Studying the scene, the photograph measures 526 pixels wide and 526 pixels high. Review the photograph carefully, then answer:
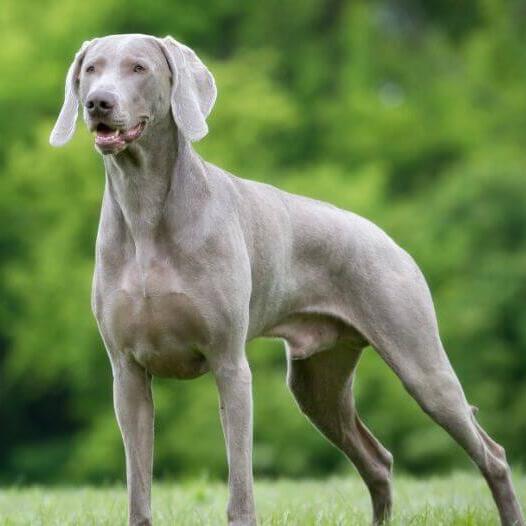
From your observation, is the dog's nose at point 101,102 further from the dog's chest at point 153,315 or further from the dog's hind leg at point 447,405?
the dog's hind leg at point 447,405

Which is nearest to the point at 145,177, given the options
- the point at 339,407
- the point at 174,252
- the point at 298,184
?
the point at 174,252

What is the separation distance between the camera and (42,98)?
29.5 meters

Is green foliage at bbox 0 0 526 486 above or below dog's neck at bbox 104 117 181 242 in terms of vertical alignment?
below

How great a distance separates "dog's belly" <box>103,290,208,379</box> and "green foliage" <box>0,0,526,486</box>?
18502 mm

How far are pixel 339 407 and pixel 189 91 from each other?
85.3 inches

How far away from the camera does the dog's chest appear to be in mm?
6387

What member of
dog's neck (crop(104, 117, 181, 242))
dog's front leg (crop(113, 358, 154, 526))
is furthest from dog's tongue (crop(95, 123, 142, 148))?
dog's front leg (crop(113, 358, 154, 526))

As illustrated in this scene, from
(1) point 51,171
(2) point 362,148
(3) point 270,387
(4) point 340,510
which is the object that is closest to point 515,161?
(2) point 362,148

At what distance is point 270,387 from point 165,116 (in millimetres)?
19977

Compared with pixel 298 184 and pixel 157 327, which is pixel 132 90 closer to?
pixel 157 327

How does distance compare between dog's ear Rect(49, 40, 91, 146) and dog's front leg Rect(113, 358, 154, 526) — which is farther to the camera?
dog's front leg Rect(113, 358, 154, 526)

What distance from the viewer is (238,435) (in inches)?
254

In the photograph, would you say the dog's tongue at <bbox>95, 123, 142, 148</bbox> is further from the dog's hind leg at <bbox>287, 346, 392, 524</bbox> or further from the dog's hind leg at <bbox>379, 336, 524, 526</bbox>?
the dog's hind leg at <bbox>287, 346, 392, 524</bbox>

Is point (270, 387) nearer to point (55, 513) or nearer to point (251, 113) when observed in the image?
point (251, 113)
